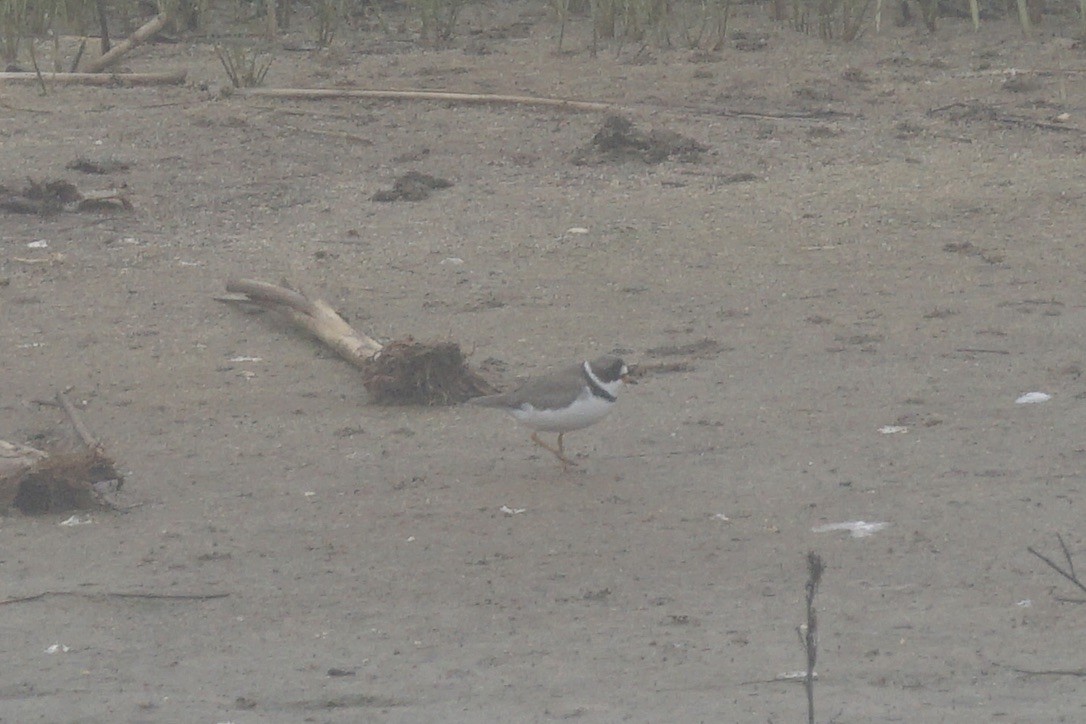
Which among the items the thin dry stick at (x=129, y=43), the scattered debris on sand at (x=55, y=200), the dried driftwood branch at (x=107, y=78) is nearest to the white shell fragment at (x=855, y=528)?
the scattered debris on sand at (x=55, y=200)

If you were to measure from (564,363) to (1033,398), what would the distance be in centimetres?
188

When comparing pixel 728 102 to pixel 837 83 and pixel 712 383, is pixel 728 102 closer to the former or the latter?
pixel 837 83

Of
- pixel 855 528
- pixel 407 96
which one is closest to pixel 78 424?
pixel 855 528

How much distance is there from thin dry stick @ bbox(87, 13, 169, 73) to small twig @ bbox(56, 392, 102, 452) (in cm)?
584

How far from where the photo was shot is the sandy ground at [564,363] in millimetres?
4633

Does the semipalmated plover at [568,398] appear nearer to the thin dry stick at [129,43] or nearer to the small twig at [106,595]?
the small twig at [106,595]

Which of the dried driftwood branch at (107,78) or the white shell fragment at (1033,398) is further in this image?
the dried driftwood branch at (107,78)

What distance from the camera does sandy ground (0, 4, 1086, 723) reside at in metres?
4.63

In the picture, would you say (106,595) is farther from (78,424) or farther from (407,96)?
(407,96)

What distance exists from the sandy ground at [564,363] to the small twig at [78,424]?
11 centimetres

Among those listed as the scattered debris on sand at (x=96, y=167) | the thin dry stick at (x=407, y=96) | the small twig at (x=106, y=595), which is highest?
the thin dry stick at (x=407, y=96)

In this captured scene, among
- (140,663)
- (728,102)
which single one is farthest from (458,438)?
(728,102)

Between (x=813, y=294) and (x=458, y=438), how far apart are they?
2.24 meters

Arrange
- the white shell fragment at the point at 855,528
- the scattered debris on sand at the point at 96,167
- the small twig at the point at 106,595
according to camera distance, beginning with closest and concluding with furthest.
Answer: the small twig at the point at 106,595, the white shell fragment at the point at 855,528, the scattered debris on sand at the point at 96,167
